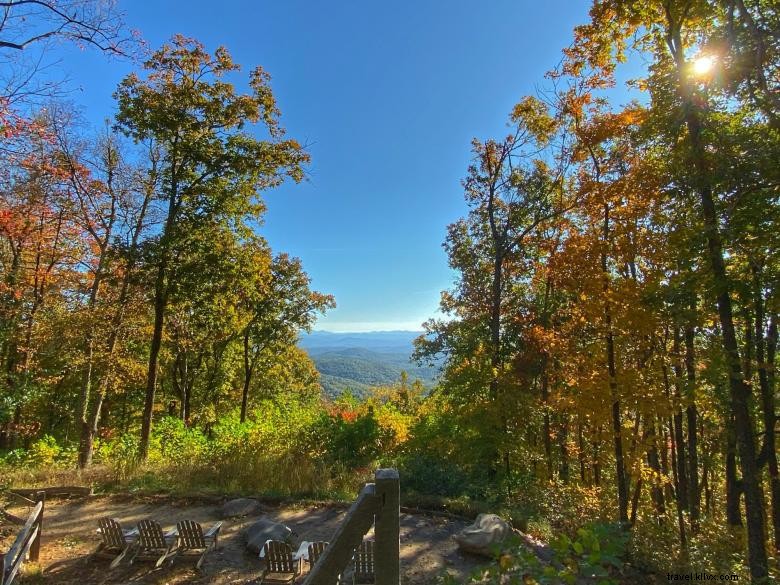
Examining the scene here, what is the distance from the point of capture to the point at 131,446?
1110cm

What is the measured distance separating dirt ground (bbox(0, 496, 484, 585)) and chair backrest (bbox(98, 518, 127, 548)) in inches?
11.2

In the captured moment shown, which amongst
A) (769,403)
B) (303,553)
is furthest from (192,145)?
(769,403)

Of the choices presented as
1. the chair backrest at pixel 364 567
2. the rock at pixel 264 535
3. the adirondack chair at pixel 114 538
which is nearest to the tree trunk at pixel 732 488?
the chair backrest at pixel 364 567

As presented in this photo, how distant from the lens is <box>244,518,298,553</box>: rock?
6164 mm

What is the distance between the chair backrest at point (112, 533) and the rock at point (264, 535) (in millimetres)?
1714

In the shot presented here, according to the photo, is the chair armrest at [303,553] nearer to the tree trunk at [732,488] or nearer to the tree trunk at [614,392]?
the tree trunk at [614,392]

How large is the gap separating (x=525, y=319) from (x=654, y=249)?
5718 millimetres

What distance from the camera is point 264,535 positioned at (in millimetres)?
6270

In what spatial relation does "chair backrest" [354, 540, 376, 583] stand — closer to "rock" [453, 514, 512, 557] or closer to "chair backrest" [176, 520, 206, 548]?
"rock" [453, 514, 512, 557]

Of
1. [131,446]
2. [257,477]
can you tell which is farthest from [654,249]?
[131,446]

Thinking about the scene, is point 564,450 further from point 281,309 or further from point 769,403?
point 281,309

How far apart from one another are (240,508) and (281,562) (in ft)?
10.0

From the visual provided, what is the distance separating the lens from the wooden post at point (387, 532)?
1899mm

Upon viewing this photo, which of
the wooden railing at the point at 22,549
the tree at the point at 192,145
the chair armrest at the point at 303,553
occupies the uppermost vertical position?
the tree at the point at 192,145
